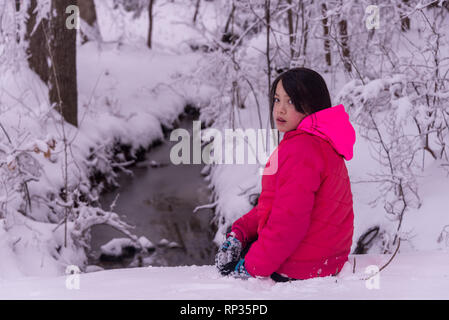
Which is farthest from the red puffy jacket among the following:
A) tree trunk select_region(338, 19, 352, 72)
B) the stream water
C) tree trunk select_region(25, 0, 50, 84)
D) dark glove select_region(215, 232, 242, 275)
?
tree trunk select_region(25, 0, 50, 84)

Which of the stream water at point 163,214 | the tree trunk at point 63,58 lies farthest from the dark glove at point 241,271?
the tree trunk at point 63,58

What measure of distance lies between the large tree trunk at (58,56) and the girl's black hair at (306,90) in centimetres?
512

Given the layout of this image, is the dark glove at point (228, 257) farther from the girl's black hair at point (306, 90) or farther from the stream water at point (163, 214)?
the stream water at point (163, 214)

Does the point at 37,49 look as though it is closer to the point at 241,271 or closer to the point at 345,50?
the point at 345,50

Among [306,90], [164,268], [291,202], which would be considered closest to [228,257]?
[291,202]

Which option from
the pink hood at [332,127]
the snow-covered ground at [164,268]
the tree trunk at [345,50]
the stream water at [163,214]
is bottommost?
the stream water at [163,214]

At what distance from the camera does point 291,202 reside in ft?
6.64

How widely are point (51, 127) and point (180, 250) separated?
2727 mm

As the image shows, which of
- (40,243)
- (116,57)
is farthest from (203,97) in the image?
(40,243)

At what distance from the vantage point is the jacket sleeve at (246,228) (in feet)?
7.94

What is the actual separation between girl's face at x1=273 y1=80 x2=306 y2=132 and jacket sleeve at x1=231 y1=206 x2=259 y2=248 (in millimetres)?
473

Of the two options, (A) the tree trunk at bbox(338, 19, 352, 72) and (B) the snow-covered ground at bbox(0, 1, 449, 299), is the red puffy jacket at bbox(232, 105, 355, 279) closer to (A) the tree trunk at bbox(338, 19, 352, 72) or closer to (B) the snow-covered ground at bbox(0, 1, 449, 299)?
(B) the snow-covered ground at bbox(0, 1, 449, 299)

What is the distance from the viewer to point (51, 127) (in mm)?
7336
